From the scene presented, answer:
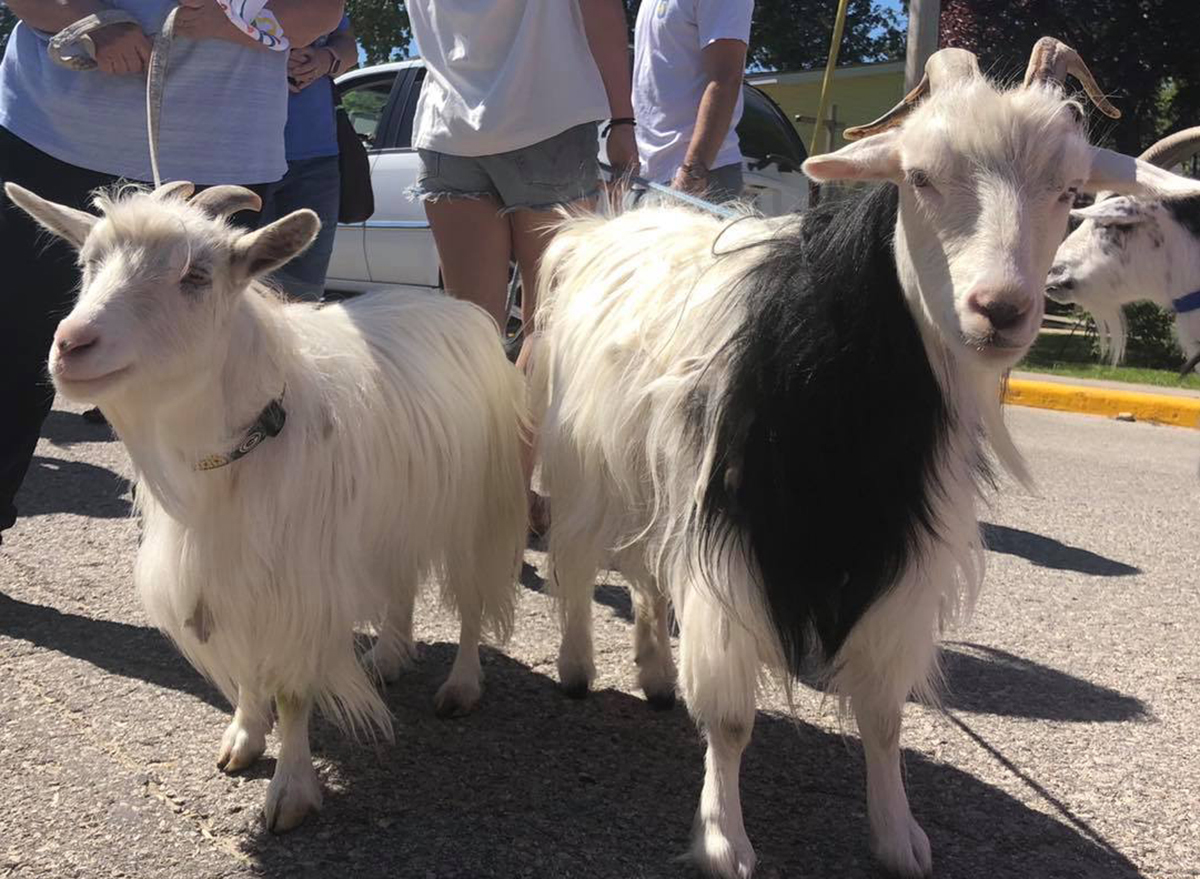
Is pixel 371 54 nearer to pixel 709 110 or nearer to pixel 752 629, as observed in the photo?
pixel 709 110

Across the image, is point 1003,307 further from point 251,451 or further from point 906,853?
point 251,451

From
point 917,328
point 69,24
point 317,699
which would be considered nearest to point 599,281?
point 917,328

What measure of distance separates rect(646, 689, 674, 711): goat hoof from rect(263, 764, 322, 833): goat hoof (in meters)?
1.09

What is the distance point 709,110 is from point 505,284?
3.29ft

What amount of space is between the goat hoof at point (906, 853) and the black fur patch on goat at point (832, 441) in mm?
458

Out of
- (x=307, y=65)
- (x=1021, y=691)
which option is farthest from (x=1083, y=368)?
(x=307, y=65)

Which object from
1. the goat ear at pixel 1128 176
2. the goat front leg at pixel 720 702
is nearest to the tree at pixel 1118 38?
the goat ear at pixel 1128 176

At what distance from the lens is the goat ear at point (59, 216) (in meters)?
2.72

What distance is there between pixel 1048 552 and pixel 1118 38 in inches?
528

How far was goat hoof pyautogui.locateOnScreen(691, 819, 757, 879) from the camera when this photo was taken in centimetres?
250

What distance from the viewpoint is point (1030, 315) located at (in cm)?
214

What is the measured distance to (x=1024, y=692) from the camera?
3643 millimetres

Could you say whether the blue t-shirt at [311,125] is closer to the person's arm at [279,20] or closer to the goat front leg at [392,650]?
the person's arm at [279,20]

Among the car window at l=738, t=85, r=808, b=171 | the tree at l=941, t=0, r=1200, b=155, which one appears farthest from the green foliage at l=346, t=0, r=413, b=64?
the car window at l=738, t=85, r=808, b=171
